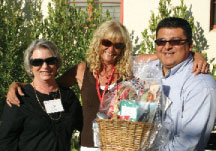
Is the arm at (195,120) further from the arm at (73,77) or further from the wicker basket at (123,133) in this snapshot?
the arm at (73,77)

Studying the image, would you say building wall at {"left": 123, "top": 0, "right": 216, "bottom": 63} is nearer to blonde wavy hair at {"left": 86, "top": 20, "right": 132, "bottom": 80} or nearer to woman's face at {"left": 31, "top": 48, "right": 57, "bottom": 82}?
blonde wavy hair at {"left": 86, "top": 20, "right": 132, "bottom": 80}

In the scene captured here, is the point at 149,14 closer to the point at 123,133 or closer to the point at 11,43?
the point at 11,43

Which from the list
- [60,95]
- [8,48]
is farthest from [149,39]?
[60,95]

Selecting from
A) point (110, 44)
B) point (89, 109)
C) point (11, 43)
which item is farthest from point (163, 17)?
point (89, 109)

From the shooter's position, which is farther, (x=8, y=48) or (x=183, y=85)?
(x=8, y=48)

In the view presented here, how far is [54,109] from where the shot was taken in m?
2.87

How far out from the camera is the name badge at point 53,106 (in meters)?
2.85

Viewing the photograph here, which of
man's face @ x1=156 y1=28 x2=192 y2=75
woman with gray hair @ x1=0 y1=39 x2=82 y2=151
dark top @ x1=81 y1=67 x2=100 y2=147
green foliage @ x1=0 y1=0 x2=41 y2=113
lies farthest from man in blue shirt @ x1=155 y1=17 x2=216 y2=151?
green foliage @ x1=0 y1=0 x2=41 y2=113

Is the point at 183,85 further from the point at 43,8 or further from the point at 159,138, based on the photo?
the point at 43,8

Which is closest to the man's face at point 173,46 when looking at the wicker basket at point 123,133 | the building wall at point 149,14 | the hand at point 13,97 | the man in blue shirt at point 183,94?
the man in blue shirt at point 183,94

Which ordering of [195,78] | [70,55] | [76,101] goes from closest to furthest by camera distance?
1. [195,78]
2. [76,101]
3. [70,55]

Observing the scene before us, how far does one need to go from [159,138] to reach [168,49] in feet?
2.50

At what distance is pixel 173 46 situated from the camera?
2.41m

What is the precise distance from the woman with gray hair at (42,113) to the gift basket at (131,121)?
2.38 ft
